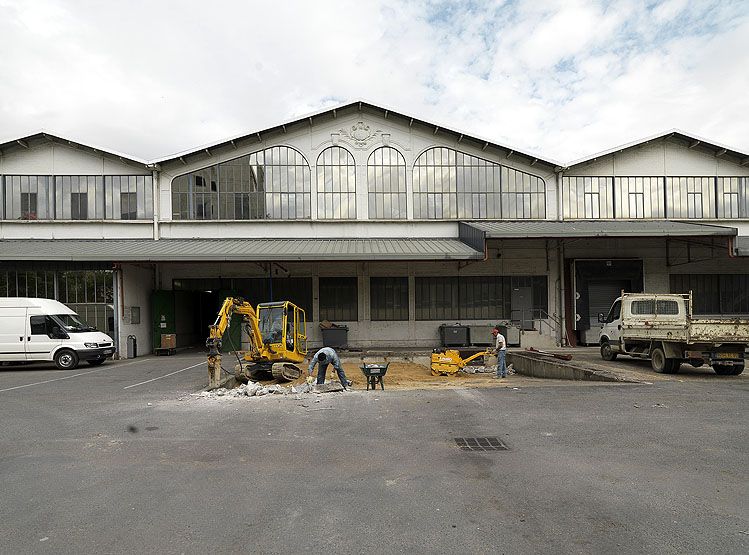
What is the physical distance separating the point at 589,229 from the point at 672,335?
8376mm

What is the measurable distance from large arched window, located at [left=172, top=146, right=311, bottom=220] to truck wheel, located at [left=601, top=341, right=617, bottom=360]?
14357 millimetres

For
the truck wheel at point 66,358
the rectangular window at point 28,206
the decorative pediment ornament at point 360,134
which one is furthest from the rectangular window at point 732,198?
the rectangular window at point 28,206

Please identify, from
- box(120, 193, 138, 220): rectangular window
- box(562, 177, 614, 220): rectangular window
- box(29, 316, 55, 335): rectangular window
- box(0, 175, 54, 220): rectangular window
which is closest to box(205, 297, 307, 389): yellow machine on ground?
box(29, 316, 55, 335): rectangular window

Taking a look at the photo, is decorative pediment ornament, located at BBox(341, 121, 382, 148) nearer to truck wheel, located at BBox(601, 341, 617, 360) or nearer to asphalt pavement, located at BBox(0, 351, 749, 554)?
truck wheel, located at BBox(601, 341, 617, 360)

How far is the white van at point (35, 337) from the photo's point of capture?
17.0 meters

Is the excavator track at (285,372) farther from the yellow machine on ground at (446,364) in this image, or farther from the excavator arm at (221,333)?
the yellow machine on ground at (446,364)

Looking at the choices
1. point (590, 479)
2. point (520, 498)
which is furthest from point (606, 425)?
point (520, 498)

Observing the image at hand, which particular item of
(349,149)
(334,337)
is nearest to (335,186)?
(349,149)

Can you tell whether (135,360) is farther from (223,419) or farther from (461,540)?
(461,540)

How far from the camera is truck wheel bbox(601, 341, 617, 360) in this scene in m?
17.5

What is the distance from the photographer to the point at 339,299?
76.3ft

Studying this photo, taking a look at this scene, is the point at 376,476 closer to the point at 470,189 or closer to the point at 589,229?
the point at 589,229

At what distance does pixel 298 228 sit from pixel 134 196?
26.7 feet

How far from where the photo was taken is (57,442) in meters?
7.52
